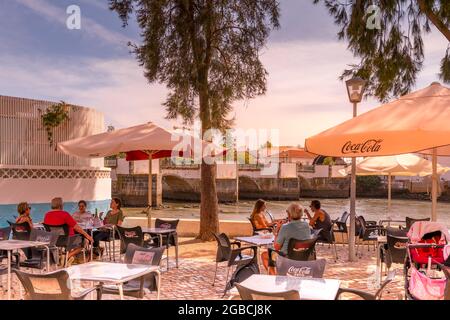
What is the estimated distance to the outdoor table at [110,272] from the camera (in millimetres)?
3608

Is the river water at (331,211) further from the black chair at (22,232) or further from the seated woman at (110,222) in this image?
the black chair at (22,232)

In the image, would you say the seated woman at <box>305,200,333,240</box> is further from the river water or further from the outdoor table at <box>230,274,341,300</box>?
the river water

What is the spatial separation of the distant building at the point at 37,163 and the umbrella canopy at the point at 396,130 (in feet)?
35.8

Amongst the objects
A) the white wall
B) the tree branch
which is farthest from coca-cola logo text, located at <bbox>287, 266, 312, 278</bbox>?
the white wall

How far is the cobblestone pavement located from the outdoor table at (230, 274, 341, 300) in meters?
1.57

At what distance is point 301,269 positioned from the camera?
12.8 ft

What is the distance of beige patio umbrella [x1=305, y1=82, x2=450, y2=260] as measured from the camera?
3.95 m

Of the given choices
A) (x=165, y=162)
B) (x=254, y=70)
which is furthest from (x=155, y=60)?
(x=165, y=162)

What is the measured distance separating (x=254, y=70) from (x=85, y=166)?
7.04 m

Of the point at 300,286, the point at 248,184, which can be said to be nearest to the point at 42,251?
the point at 300,286

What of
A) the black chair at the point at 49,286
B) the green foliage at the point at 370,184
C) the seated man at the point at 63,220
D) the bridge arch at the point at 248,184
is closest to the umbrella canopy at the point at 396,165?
the seated man at the point at 63,220

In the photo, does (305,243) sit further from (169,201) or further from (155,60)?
(169,201)

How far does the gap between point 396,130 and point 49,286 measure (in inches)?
118
